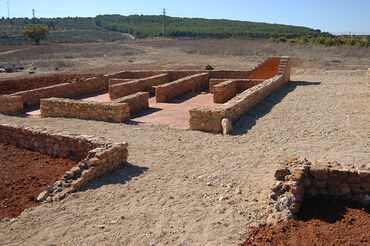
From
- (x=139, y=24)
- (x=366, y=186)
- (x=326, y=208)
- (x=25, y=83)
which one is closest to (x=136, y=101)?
(x=326, y=208)

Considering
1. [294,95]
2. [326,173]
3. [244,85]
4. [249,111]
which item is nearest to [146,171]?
[326,173]

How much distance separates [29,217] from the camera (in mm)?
4844

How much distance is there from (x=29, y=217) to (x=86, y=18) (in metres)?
130

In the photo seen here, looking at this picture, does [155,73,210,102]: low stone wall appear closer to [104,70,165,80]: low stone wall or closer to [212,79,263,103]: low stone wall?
[212,79,263,103]: low stone wall

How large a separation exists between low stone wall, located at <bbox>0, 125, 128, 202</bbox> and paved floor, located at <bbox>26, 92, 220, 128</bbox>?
3.24m

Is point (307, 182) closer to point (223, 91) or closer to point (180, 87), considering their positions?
point (223, 91)

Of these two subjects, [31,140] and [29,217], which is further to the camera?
[31,140]

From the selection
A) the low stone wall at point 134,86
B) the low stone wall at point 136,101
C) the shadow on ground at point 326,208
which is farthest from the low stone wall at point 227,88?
the shadow on ground at point 326,208

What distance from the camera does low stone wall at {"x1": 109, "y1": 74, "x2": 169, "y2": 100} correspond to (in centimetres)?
1423

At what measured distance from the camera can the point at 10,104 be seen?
12352 millimetres

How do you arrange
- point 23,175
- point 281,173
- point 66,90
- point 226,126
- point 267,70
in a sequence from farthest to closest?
point 267,70
point 66,90
point 226,126
point 23,175
point 281,173

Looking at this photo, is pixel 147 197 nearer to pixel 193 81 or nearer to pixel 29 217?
pixel 29 217

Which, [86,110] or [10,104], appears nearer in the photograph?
[86,110]

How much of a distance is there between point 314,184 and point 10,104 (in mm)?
11138
